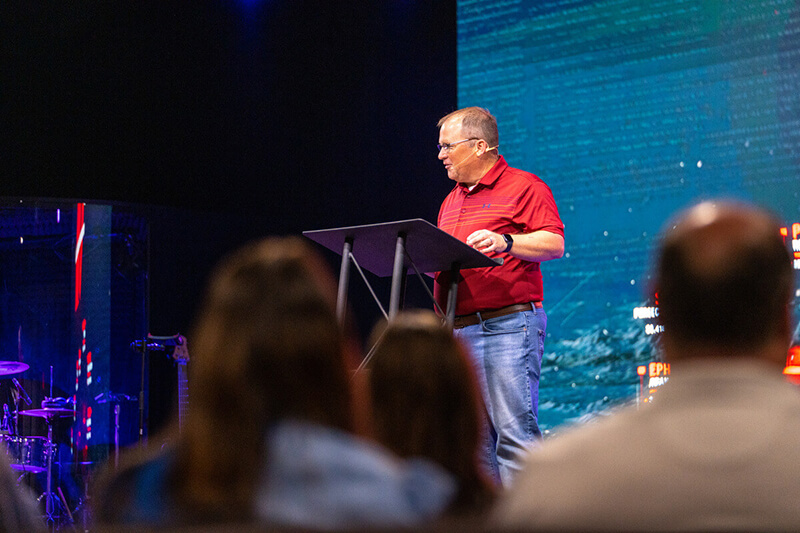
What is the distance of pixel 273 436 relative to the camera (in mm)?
852

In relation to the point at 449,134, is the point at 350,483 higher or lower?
lower

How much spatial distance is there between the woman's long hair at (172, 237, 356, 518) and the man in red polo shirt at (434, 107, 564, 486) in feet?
6.64

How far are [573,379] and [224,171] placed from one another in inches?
100.0

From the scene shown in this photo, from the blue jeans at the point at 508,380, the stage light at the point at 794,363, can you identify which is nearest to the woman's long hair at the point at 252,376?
the blue jeans at the point at 508,380

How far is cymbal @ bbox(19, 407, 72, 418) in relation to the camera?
4938 mm

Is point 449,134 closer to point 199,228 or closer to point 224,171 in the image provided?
point 224,171

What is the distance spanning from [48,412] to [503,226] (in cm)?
317

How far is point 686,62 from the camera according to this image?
16.8 feet

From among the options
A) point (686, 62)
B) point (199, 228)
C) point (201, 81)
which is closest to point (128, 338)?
point (199, 228)

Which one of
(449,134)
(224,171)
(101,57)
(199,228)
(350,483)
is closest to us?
(350,483)

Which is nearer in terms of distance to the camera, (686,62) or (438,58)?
(686,62)

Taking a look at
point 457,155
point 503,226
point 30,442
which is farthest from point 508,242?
point 30,442

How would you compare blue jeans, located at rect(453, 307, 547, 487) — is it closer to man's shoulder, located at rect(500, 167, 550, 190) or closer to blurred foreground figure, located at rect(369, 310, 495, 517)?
man's shoulder, located at rect(500, 167, 550, 190)

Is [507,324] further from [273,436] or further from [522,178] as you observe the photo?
[273,436]
